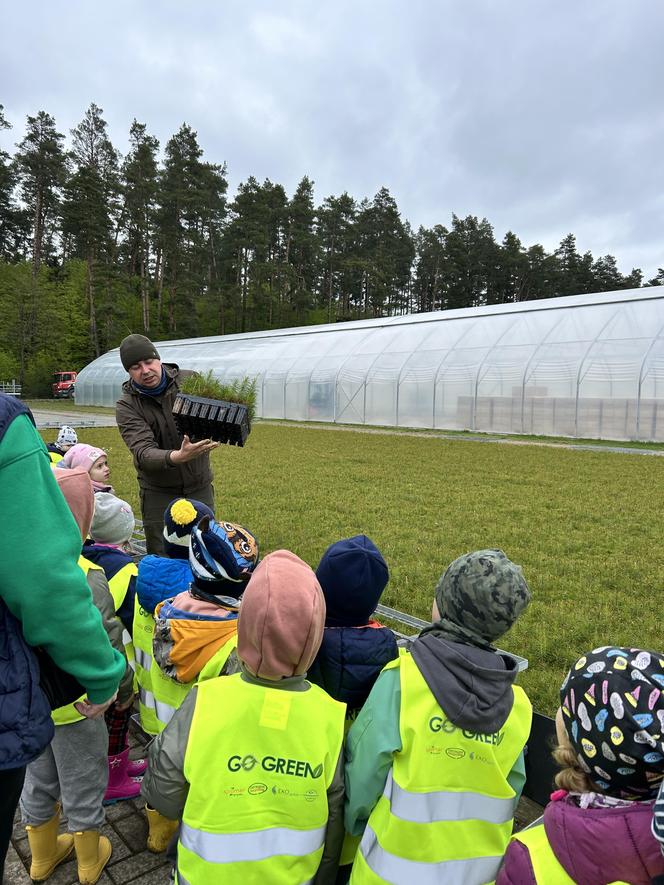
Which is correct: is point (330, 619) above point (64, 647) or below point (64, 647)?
below

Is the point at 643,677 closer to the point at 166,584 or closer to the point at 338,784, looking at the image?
the point at 338,784

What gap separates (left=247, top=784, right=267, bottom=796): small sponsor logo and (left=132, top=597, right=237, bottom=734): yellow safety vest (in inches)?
21.2

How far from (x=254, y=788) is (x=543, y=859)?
0.68m

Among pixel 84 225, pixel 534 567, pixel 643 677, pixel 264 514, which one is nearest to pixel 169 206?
pixel 84 225

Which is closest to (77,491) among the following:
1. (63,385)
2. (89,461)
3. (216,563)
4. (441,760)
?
(216,563)

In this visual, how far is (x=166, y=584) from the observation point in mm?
2328

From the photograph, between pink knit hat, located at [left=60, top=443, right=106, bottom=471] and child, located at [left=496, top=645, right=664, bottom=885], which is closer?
child, located at [left=496, top=645, right=664, bottom=885]

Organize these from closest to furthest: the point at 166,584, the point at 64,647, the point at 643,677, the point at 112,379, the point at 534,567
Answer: the point at 643,677 → the point at 64,647 → the point at 166,584 → the point at 534,567 → the point at 112,379

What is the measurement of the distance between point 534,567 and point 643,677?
14.5ft

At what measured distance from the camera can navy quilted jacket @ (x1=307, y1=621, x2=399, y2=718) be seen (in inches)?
72.4

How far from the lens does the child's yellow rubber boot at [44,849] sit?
194 centimetres

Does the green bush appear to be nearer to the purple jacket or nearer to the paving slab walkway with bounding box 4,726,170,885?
the paving slab walkway with bounding box 4,726,170,885

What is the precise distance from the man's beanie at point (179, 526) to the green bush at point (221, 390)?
731mm

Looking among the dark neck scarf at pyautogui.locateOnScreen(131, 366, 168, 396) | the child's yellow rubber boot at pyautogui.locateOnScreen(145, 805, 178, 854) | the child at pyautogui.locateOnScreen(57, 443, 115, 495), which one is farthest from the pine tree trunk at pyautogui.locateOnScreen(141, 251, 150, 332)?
the child's yellow rubber boot at pyautogui.locateOnScreen(145, 805, 178, 854)
